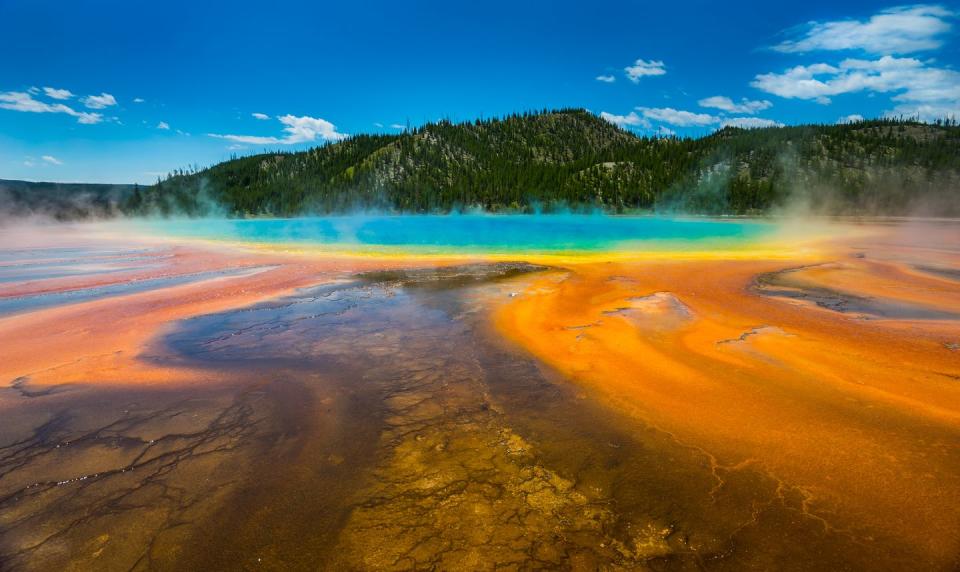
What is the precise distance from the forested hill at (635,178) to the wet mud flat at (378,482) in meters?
107

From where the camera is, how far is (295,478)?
4.95m

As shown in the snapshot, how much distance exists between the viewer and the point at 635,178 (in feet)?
447

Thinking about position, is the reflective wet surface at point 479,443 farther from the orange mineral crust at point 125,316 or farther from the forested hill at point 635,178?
the forested hill at point 635,178

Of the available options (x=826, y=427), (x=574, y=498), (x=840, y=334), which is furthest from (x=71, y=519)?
(x=840, y=334)

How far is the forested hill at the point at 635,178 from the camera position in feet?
350

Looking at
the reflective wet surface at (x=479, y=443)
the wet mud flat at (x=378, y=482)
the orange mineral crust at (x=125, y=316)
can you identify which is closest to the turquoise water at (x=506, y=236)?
the orange mineral crust at (x=125, y=316)

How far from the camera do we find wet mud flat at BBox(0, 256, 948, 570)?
3.84m

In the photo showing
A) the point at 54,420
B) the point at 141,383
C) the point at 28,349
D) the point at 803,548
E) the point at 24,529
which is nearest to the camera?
the point at 803,548

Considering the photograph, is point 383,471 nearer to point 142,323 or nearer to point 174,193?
point 142,323

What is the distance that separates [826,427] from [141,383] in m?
9.91

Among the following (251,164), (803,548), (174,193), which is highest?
(251,164)

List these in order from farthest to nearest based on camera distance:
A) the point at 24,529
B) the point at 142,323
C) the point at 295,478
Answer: the point at 142,323 < the point at 295,478 < the point at 24,529

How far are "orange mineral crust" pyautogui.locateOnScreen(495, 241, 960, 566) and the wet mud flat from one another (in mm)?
395

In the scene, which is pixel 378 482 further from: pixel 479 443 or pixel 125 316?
pixel 125 316
